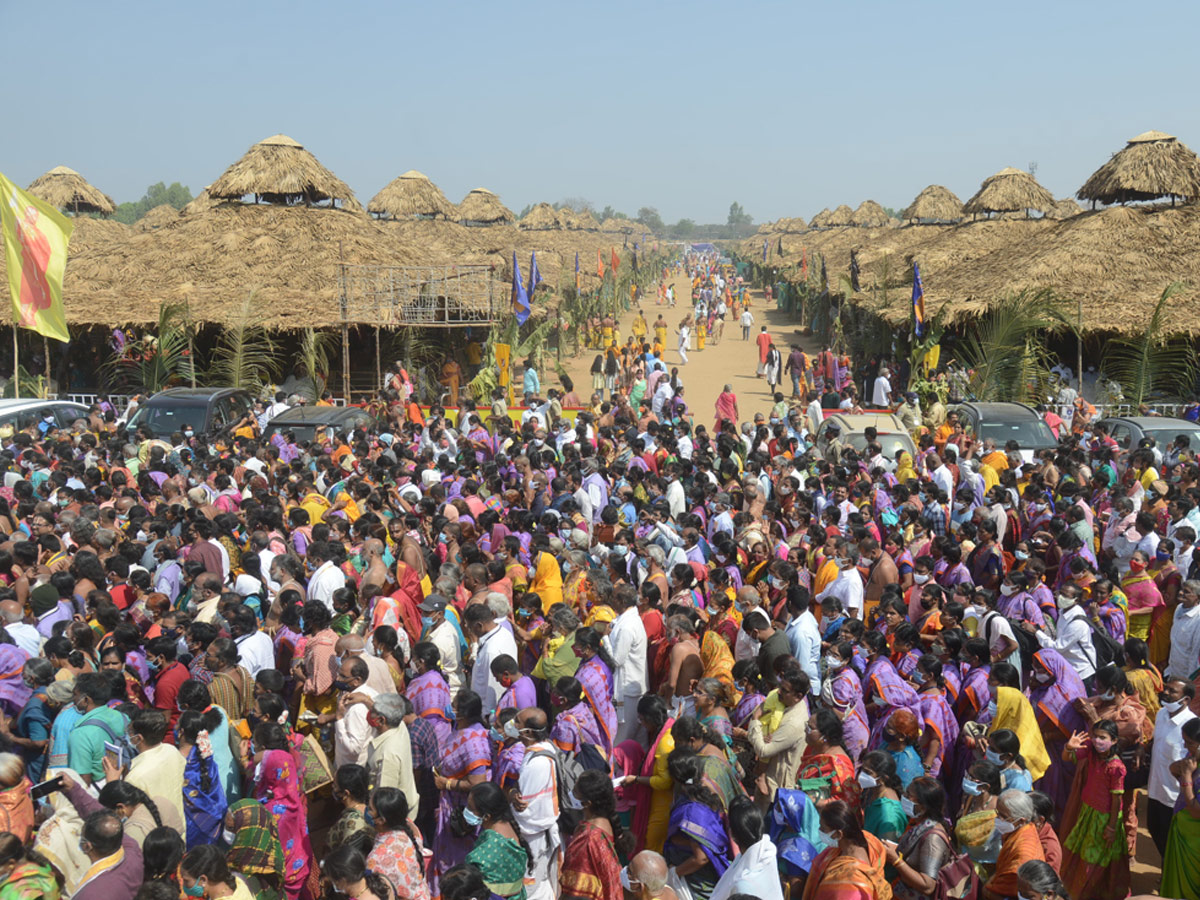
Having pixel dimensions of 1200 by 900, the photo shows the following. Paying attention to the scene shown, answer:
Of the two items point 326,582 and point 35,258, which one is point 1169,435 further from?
point 35,258

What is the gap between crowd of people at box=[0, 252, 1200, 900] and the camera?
4.63 m

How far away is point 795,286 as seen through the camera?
145 ft

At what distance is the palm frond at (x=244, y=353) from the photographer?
19531 mm

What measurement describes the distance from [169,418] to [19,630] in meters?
8.00

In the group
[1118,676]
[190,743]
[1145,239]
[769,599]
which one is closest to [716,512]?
[769,599]

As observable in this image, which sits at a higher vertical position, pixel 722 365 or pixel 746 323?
pixel 746 323

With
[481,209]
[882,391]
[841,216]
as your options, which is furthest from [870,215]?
[882,391]

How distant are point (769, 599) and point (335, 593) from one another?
3.19m

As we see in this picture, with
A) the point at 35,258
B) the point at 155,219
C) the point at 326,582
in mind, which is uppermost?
the point at 155,219

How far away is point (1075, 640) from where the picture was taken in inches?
263

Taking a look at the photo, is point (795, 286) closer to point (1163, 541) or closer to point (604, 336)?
point (604, 336)

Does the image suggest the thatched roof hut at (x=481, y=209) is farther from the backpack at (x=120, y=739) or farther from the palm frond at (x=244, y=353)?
the backpack at (x=120, y=739)

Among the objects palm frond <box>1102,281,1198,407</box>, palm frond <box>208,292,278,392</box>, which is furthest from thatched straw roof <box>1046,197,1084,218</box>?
palm frond <box>208,292,278,392</box>

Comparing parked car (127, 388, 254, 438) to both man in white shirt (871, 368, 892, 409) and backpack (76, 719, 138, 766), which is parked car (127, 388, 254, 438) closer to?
backpack (76, 719, 138, 766)
